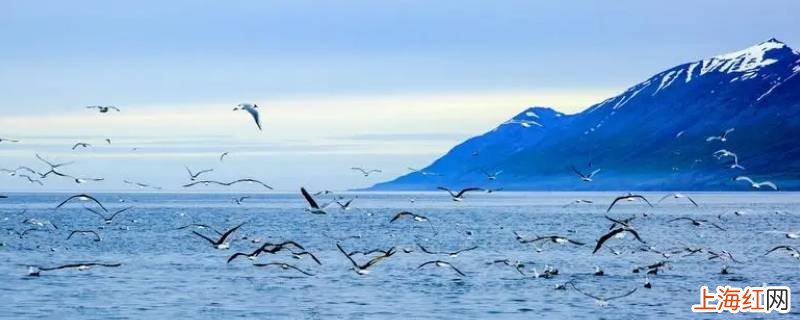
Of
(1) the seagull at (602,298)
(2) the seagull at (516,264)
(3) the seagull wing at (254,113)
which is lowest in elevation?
(1) the seagull at (602,298)

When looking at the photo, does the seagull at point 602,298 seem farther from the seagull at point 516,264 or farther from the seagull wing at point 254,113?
the seagull wing at point 254,113

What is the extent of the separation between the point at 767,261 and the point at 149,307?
31.9 meters

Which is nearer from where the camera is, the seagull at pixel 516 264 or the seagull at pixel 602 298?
the seagull at pixel 602 298

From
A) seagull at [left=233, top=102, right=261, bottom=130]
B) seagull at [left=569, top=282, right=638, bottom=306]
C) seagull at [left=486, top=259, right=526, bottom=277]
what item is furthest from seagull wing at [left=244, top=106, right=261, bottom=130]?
seagull at [left=486, top=259, right=526, bottom=277]

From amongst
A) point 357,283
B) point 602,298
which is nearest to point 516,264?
point 357,283

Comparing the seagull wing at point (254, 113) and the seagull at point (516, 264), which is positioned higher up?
the seagull wing at point (254, 113)

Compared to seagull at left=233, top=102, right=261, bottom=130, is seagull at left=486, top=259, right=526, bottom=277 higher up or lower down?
lower down

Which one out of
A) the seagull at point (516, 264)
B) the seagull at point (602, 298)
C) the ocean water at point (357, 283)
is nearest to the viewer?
the ocean water at point (357, 283)

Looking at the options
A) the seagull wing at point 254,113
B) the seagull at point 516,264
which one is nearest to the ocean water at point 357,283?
the seagull at point 516,264

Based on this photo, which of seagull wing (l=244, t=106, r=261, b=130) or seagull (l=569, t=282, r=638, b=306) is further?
seagull (l=569, t=282, r=638, b=306)

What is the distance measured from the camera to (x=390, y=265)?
58.9m

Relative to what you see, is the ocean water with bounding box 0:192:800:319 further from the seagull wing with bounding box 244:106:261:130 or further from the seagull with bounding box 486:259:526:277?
the seagull wing with bounding box 244:106:261:130

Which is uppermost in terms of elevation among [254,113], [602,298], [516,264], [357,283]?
[254,113]

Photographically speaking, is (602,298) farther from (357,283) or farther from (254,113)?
(254,113)
